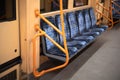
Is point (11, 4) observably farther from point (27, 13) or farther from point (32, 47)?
point (32, 47)

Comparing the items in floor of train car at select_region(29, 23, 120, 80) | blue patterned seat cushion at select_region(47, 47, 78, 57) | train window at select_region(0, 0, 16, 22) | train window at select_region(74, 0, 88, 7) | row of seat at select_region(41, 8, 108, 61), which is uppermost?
train window at select_region(74, 0, 88, 7)

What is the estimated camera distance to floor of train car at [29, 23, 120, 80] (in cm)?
328

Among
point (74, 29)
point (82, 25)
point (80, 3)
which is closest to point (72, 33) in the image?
point (74, 29)

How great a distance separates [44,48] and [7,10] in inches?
37.2


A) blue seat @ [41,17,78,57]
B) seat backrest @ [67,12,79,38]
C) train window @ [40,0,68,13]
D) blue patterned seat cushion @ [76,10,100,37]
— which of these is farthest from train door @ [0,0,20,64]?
blue patterned seat cushion @ [76,10,100,37]

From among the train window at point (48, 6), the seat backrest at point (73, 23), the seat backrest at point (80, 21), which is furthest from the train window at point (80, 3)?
the train window at point (48, 6)

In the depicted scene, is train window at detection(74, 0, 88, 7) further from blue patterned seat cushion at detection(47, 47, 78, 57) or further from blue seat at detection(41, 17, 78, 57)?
blue patterned seat cushion at detection(47, 47, 78, 57)

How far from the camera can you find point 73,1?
5.09 meters

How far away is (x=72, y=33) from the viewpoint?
14.3ft

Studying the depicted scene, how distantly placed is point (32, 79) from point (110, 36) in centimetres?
392

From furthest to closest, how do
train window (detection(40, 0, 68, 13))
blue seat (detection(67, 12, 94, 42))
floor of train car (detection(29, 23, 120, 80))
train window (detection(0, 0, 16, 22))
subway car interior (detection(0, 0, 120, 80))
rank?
blue seat (detection(67, 12, 94, 42))
train window (detection(40, 0, 68, 13))
floor of train car (detection(29, 23, 120, 80))
subway car interior (detection(0, 0, 120, 80))
train window (detection(0, 0, 16, 22))

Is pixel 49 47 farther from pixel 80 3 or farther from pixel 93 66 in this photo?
pixel 80 3

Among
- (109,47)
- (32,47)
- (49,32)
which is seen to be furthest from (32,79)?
(109,47)

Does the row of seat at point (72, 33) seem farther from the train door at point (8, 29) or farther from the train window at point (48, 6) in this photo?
the train door at point (8, 29)
